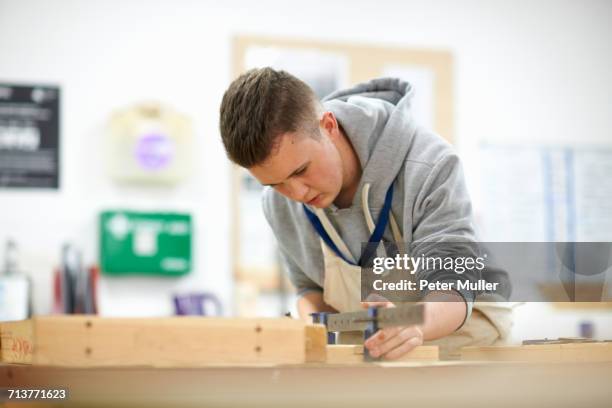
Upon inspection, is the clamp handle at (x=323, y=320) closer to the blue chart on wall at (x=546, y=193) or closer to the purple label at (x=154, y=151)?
the purple label at (x=154, y=151)

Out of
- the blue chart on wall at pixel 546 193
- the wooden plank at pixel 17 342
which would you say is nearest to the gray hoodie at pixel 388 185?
the wooden plank at pixel 17 342

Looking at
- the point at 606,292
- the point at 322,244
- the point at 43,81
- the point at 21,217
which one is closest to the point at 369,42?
the point at 43,81

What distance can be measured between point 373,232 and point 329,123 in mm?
238

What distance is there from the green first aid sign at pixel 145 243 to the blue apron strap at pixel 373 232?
166 cm

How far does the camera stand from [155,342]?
1042mm

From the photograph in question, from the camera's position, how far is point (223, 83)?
137 inches

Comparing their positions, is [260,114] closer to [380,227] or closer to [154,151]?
[380,227]

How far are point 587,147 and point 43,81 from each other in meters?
2.40

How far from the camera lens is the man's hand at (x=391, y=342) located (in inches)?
46.8

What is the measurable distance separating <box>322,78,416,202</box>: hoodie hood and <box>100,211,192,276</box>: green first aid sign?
1720 millimetres

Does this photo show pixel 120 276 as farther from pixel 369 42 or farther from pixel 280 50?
pixel 369 42

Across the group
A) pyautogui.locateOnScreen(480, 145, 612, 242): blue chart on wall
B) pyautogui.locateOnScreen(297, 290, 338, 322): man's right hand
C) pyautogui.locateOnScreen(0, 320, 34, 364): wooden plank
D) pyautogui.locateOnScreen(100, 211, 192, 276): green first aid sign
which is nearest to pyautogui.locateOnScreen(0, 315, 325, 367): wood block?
pyautogui.locateOnScreen(0, 320, 34, 364): wooden plank

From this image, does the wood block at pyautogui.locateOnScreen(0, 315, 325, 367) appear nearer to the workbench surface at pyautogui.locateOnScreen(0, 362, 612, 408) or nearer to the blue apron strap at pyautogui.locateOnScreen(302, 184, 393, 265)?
the workbench surface at pyautogui.locateOnScreen(0, 362, 612, 408)

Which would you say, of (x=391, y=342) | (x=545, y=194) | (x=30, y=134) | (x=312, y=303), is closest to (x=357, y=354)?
(x=391, y=342)
